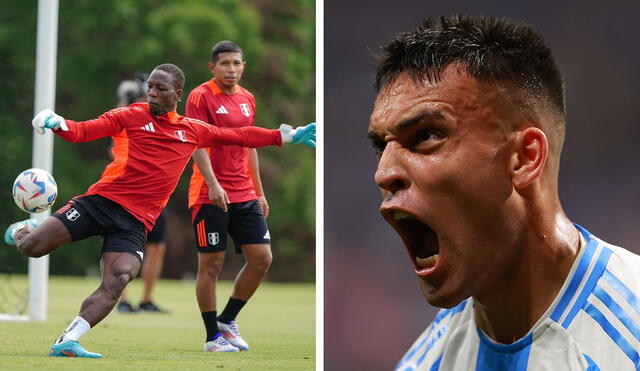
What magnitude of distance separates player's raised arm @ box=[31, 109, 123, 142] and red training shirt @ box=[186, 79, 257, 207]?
13.9 inches

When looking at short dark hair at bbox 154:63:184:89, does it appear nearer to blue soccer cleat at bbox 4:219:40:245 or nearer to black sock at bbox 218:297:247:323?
blue soccer cleat at bbox 4:219:40:245

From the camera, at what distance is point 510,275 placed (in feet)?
6.42

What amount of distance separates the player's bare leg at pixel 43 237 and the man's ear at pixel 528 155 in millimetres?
2240

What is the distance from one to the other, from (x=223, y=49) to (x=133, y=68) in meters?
0.59

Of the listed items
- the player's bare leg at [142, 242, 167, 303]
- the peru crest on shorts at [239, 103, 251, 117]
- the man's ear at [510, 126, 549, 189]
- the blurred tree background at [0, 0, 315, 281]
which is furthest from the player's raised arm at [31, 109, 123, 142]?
the player's bare leg at [142, 242, 167, 303]

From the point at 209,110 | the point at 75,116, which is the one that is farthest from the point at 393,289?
the point at 75,116

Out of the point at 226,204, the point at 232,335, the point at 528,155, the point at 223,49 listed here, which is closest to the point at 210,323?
the point at 232,335

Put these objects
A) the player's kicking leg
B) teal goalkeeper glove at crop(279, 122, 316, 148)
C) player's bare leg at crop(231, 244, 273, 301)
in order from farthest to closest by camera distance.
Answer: player's bare leg at crop(231, 244, 273, 301)
teal goalkeeper glove at crop(279, 122, 316, 148)
the player's kicking leg

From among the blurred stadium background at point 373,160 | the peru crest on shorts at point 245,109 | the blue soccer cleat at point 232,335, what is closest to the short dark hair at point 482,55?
the peru crest on shorts at point 245,109

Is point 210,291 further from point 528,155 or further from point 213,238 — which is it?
point 528,155

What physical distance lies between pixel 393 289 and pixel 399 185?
3.79 meters

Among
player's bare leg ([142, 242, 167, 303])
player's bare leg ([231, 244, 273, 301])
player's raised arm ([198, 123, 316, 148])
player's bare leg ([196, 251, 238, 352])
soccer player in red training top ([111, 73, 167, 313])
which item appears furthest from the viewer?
player's bare leg ([142, 242, 167, 303])

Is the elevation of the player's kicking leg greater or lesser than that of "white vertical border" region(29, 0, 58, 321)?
lesser

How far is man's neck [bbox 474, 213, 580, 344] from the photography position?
1941mm
